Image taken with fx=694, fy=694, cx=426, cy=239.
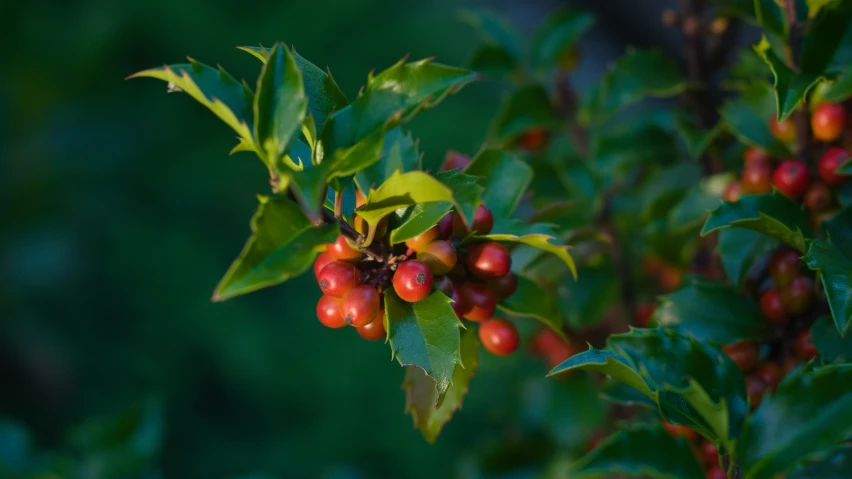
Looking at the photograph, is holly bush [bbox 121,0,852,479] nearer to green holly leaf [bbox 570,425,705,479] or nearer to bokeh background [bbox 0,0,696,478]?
green holly leaf [bbox 570,425,705,479]

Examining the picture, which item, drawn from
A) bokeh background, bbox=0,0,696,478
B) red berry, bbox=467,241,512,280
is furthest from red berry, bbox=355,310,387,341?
bokeh background, bbox=0,0,696,478

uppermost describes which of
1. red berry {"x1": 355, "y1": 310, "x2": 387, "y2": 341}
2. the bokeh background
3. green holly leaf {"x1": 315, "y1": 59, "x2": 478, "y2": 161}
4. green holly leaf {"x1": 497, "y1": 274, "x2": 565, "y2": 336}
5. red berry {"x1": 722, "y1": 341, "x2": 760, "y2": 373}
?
green holly leaf {"x1": 315, "y1": 59, "x2": 478, "y2": 161}

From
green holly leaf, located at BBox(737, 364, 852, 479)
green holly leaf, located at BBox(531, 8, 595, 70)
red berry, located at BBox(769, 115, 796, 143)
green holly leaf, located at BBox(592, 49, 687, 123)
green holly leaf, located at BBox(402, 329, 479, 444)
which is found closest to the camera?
green holly leaf, located at BBox(737, 364, 852, 479)

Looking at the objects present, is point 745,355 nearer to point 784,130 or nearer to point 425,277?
point 784,130

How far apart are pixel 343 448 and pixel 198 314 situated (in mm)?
781

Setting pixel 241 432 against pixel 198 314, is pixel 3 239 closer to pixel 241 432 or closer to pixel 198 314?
pixel 198 314

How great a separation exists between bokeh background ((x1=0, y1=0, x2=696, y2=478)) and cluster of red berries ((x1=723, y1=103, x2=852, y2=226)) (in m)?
1.53

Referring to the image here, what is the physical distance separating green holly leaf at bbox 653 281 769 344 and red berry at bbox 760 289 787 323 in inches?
0.4

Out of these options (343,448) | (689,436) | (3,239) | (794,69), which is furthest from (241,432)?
(794,69)

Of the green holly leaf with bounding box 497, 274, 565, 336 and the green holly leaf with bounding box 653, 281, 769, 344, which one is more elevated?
the green holly leaf with bounding box 497, 274, 565, 336

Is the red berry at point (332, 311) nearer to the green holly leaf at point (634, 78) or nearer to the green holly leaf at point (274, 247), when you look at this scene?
the green holly leaf at point (274, 247)

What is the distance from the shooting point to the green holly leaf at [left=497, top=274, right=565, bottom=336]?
73 centimetres

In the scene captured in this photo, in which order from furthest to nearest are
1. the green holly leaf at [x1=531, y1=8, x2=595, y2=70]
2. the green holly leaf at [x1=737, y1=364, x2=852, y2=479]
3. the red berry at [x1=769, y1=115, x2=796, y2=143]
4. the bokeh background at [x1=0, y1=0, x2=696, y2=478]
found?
the bokeh background at [x1=0, y1=0, x2=696, y2=478]
the green holly leaf at [x1=531, y1=8, x2=595, y2=70]
the red berry at [x1=769, y1=115, x2=796, y2=143]
the green holly leaf at [x1=737, y1=364, x2=852, y2=479]

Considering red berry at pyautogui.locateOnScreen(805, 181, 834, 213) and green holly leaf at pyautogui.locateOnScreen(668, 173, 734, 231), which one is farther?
green holly leaf at pyautogui.locateOnScreen(668, 173, 734, 231)
